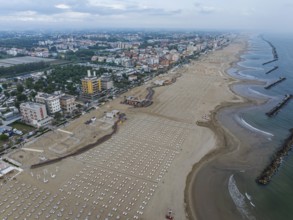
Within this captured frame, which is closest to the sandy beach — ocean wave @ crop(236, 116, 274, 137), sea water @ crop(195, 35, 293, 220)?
sea water @ crop(195, 35, 293, 220)

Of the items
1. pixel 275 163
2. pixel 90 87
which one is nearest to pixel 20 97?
pixel 90 87

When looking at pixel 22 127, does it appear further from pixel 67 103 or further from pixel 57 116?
pixel 67 103

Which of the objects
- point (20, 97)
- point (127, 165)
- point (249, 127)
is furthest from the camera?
point (20, 97)

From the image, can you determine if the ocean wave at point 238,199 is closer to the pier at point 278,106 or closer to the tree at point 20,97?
the pier at point 278,106

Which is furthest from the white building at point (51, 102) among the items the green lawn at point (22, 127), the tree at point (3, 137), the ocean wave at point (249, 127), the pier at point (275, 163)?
the pier at point (275, 163)

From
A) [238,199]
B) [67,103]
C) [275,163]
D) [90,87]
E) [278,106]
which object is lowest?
[238,199]

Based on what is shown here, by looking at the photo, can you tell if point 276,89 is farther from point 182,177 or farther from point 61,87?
point 61,87
